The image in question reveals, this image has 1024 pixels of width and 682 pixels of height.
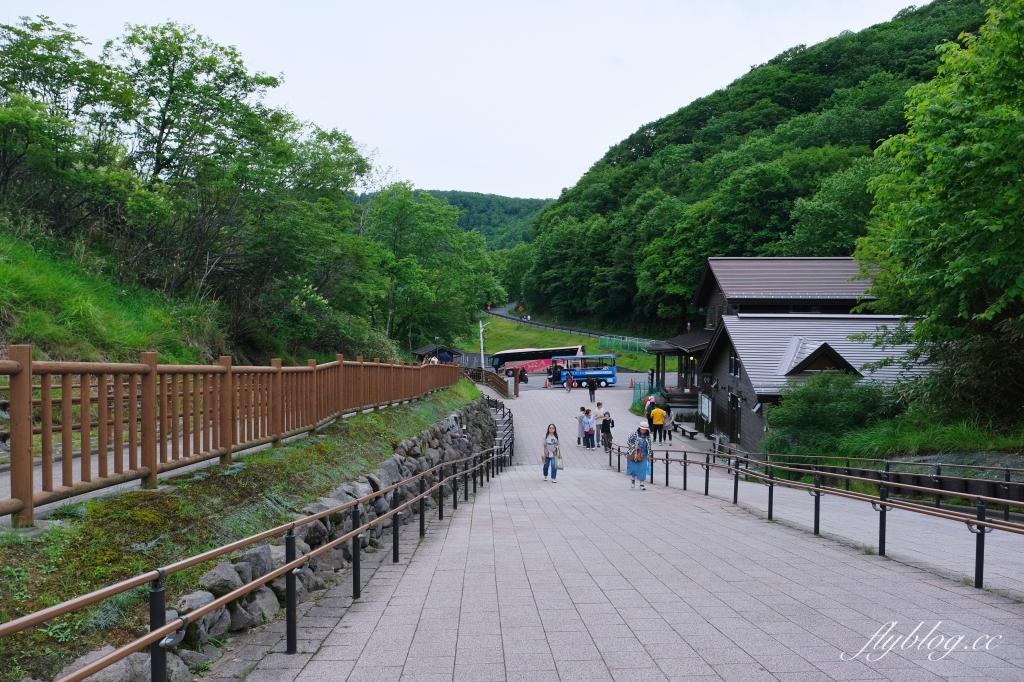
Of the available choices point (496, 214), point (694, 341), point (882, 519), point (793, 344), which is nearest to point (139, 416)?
point (882, 519)

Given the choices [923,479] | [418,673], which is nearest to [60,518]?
[418,673]

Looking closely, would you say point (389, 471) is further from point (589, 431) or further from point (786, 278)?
point (786, 278)

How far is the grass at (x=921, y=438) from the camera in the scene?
1653cm

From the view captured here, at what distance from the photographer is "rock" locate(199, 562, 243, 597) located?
5.12 m

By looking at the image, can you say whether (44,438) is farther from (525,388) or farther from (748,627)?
(525,388)

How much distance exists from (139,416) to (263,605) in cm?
274

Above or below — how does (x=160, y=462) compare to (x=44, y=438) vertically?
below

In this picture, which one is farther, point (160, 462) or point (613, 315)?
point (613, 315)

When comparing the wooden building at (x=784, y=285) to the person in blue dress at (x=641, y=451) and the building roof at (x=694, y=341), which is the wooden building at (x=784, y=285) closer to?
the building roof at (x=694, y=341)

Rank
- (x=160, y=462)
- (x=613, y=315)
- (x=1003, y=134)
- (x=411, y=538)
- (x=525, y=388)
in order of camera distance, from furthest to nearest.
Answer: (x=613, y=315) < (x=525, y=388) < (x=1003, y=134) < (x=411, y=538) < (x=160, y=462)

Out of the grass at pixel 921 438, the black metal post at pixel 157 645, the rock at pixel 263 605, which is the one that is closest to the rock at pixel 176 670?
the black metal post at pixel 157 645

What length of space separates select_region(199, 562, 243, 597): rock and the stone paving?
0.41 metres

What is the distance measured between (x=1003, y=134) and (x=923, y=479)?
6836 mm

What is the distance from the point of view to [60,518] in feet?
16.6
